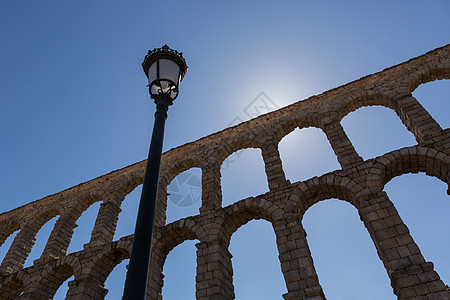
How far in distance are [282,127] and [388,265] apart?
711 cm

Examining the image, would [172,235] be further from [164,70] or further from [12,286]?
[164,70]

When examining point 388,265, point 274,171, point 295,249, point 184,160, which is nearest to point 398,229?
point 388,265

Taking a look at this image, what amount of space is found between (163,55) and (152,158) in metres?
1.77

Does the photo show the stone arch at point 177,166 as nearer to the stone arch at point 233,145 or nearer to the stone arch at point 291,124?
the stone arch at point 233,145

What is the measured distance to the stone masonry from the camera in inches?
336

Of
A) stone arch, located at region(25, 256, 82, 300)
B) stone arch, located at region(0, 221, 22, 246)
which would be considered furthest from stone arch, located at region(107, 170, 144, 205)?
stone arch, located at region(0, 221, 22, 246)

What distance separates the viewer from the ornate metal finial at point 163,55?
5.02 m

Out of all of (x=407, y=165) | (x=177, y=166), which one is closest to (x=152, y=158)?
(x=407, y=165)

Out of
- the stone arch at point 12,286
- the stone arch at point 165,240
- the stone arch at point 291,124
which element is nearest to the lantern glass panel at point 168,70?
the stone arch at point 165,240

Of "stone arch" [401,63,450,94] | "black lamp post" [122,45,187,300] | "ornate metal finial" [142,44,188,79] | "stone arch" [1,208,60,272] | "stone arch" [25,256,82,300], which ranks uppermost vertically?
"stone arch" [401,63,450,94]

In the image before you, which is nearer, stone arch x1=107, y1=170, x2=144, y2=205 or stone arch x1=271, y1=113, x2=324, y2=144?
stone arch x1=271, y1=113, x2=324, y2=144

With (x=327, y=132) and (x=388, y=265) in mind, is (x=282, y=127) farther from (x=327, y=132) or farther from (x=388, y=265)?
(x=388, y=265)

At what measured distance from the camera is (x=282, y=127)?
45.0ft

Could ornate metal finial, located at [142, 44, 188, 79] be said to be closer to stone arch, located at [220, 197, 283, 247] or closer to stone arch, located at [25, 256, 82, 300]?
stone arch, located at [220, 197, 283, 247]
